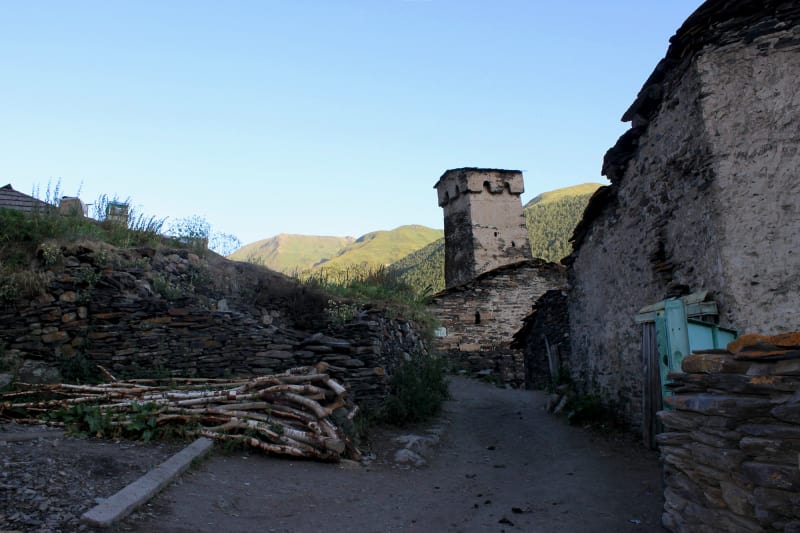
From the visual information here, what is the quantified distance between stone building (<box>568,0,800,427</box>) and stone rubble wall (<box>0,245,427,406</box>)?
4.65 metres

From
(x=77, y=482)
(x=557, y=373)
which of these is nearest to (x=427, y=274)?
(x=557, y=373)

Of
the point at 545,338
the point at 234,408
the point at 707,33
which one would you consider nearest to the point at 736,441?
the point at 707,33

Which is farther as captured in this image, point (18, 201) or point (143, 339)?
point (18, 201)

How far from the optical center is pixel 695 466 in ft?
13.8

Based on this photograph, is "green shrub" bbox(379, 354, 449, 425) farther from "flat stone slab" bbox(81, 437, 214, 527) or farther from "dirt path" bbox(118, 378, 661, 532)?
"flat stone slab" bbox(81, 437, 214, 527)

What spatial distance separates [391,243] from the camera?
96.4 meters

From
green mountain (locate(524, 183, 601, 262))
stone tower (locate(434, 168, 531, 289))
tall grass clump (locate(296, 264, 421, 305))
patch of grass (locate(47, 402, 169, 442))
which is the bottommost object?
patch of grass (locate(47, 402, 169, 442))

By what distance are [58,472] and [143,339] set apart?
13.3 feet

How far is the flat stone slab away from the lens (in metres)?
3.94

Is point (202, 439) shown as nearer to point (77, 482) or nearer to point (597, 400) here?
point (77, 482)

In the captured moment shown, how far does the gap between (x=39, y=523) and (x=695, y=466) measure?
4464mm

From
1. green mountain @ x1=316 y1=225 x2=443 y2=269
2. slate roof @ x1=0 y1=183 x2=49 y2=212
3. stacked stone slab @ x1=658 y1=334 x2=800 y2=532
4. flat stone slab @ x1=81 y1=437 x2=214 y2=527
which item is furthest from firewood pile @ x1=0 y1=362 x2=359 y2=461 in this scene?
green mountain @ x1=316 y1=225 x2=443 y2=269

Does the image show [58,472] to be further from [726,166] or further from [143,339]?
[726,166]

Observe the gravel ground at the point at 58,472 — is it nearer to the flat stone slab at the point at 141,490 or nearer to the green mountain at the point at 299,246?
the flat stone slab at the point at 141,490
